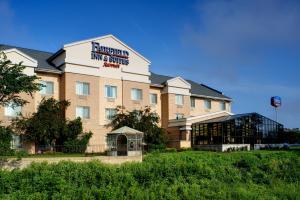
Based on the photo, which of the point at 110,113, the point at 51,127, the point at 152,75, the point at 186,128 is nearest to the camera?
the point at 51,127

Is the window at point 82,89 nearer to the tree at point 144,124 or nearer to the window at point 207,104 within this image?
the tree at point 144,124

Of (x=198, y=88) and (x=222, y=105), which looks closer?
Answer: (x=198, y=88)

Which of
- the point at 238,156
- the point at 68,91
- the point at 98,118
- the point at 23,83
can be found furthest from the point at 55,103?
the point at 238,156

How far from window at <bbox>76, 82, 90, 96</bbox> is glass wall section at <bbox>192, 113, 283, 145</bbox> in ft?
42.3

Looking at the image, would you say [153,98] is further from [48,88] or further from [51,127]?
[51,127]

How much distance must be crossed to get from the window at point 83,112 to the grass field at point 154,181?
1471 cm

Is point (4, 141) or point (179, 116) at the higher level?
point (179, 116)

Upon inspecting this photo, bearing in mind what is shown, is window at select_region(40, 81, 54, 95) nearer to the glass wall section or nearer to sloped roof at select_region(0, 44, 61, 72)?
sloped roof at select_region(0, 44, 61, 72)

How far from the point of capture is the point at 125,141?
37281 millimetres

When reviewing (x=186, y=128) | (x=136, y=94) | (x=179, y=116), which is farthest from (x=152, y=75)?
(x=186, y=128)

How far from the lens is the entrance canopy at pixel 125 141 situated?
35734mm

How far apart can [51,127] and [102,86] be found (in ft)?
25.7

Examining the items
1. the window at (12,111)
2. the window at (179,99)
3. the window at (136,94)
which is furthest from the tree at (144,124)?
the window at (12,111)

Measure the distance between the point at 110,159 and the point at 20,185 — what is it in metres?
9.96
